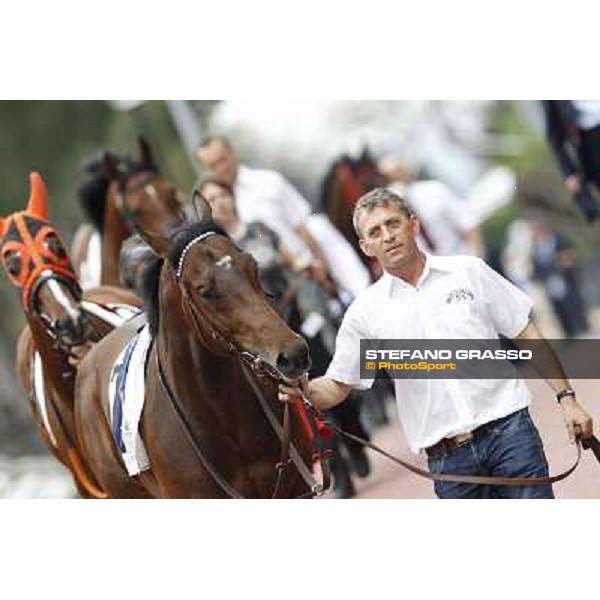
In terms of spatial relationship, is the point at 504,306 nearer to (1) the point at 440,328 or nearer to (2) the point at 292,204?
(1) the point at 440,328

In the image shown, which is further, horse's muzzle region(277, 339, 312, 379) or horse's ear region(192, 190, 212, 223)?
horse's ear region(192, 190, 212, 223)

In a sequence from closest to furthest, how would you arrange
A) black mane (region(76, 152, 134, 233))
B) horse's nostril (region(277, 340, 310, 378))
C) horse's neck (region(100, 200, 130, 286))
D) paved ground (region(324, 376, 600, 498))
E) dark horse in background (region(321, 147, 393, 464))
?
horse's nostril (region(277, 340, 310, 378)) < paved ground (region(324, 376, 600, 498)) < dark horse in background (region(321, 147, 393, 464)) < black mane (region(76, 152, 134, 233)) < horse's neck (region(100, 200, 130, 286))

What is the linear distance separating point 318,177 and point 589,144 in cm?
100

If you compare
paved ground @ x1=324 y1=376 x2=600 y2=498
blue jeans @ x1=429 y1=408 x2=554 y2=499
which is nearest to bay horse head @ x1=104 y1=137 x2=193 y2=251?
paved ground @ x1=324 y1=376 x2=600 y2=498

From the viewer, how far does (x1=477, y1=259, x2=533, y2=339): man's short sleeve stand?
4742mm

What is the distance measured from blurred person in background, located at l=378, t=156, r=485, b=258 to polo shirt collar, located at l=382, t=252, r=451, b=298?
9 centimetres

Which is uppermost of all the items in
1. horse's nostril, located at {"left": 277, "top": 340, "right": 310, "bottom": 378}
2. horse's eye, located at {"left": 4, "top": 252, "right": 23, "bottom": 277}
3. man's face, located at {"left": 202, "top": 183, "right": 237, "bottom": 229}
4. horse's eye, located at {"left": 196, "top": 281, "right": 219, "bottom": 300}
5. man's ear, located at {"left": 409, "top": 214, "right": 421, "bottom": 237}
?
man's face, located at {"left": 202, "top": 183, "right": 237, "bottom": 229}

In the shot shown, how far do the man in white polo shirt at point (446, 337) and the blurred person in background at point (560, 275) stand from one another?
24cm

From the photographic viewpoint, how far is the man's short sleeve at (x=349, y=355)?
16.1 feet

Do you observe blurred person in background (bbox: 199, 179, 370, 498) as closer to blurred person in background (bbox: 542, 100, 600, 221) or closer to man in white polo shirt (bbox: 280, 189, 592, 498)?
man in white polo shirt (bbox: 280, 189, 592, 498)

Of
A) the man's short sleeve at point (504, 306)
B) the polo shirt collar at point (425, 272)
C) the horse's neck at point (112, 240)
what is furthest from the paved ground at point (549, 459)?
the horse's neck at point (112, 240)

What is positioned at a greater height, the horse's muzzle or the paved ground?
the horse's muzzle

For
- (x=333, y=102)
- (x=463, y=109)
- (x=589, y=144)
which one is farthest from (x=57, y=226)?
(x=589, y=144)

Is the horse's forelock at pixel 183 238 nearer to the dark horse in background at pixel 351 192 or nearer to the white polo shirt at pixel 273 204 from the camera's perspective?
the dark horse in background at pixel 351 192
